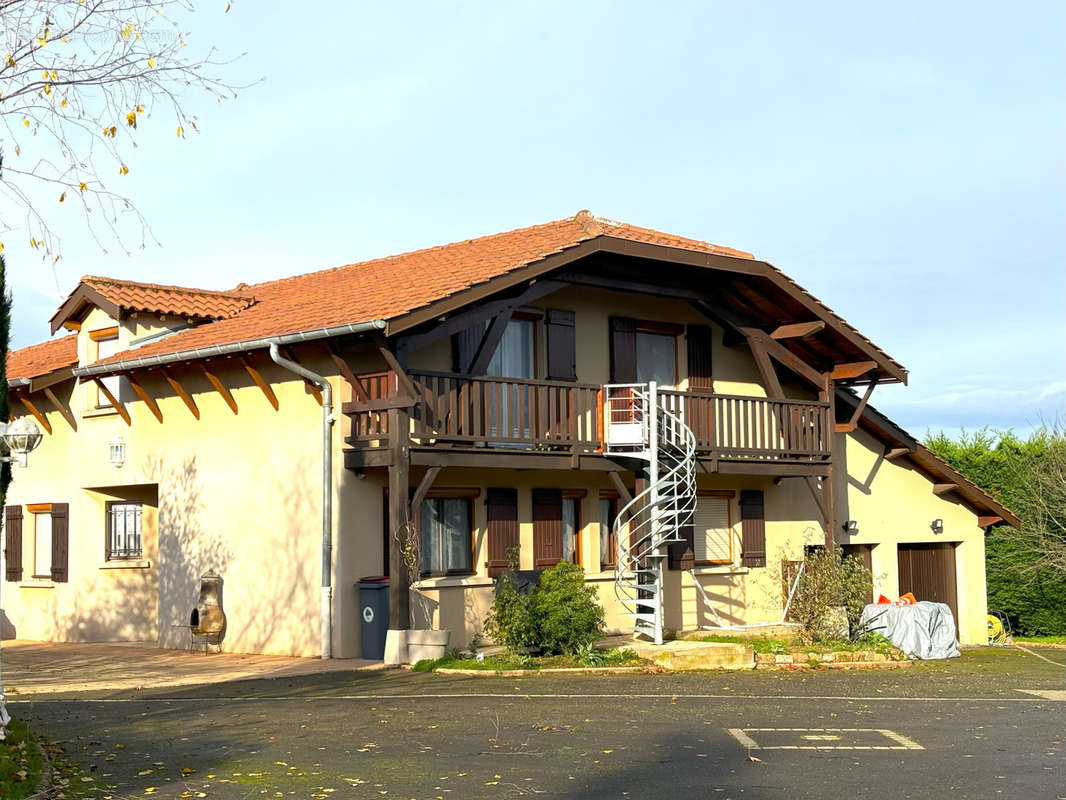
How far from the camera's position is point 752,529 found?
22875 millimetres

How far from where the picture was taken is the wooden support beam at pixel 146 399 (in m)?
21.0

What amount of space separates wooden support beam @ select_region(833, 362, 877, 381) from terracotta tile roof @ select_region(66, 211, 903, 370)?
0.35 m

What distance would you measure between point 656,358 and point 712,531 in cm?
293

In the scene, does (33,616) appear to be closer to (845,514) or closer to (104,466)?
(104,466)

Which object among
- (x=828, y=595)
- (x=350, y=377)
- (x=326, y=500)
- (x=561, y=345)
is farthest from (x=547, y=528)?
(x=350, y=377)

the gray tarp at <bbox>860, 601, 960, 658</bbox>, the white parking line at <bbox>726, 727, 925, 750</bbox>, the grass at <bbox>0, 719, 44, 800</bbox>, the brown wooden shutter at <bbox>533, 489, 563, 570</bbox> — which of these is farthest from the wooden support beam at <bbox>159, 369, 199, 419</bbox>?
the white parking line at <bbox>726, 727, 925, 750</bbox>

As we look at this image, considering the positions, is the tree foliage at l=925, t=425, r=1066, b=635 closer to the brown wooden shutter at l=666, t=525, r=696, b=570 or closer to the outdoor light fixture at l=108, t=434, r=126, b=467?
the brown wooden shutter at l=666, t=525, r=696, b=570

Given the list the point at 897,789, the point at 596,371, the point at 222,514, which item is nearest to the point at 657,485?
the point at 596,371

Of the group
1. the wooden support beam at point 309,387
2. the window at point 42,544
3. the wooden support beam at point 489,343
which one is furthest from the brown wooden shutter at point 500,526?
the window at point 42,544

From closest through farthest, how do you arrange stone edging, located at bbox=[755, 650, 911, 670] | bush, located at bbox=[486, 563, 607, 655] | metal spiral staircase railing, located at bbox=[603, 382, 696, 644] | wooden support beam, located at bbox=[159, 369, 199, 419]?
bush, located at bbox=[486, 563, 607, 655], stone edging, located at bbox=[755, 650, 911, 670], metal spiral staircase railing, located at bbox=[603, 382, 696, 644], wooden support beam, located at bbox=[159, 369, 199, 419]

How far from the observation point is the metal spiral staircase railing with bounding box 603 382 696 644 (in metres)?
18.8

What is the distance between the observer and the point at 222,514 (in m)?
19.7

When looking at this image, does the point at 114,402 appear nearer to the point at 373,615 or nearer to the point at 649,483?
the point at 373,615

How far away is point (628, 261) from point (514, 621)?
19.4 feet
